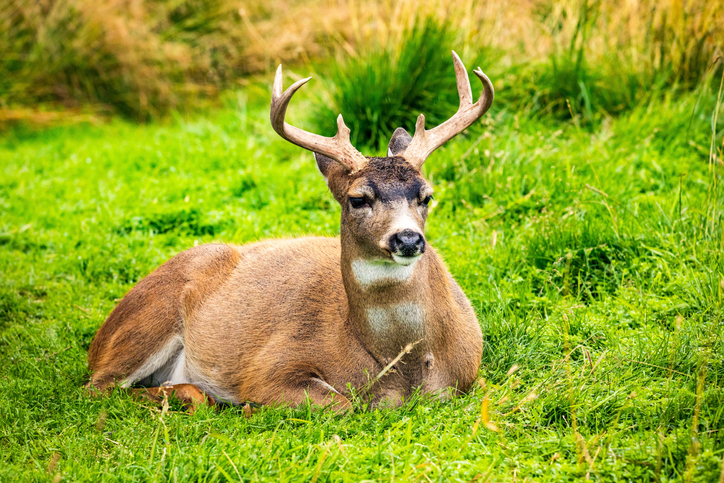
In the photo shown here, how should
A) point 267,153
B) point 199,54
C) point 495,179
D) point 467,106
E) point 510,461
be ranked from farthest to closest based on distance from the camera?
1. point 199,54
2. point 267,153
3. point 495,179
4. point 467,106
5. point 510,461

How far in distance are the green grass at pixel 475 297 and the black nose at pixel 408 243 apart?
27.6 inches

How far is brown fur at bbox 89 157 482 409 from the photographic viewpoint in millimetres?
3707

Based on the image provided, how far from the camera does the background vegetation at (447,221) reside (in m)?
3.23

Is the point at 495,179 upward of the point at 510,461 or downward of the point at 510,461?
upward

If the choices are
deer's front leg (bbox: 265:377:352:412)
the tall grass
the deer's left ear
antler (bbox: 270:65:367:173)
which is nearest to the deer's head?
antler (bbox: 270:65:367:173)

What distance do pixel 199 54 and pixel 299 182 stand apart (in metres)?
6.02

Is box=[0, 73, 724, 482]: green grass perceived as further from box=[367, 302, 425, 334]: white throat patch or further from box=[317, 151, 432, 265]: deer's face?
box=[317, 151, 432, 265]: deer's face

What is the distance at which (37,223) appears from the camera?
703cm

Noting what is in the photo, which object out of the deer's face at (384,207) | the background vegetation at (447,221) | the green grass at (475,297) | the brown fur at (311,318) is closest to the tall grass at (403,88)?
the background vegetation at (447,221)

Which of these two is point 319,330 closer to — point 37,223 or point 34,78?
point 37,223

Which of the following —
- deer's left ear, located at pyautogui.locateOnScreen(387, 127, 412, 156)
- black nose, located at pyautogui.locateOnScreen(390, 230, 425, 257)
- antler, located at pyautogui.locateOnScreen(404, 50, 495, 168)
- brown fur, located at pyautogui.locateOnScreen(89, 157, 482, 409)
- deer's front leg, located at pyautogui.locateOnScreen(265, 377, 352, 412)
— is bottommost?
deer's front leg, located at pyautogui.locateOnScreen(265, 377, 352, 412)

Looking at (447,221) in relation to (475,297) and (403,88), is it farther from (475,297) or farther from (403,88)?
(403,88)

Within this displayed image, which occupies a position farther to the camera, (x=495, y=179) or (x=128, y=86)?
(x=128, y=86)

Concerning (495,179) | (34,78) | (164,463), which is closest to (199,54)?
(34,78)
